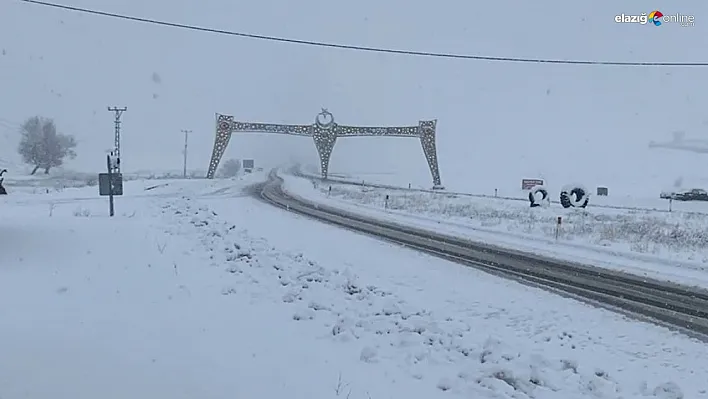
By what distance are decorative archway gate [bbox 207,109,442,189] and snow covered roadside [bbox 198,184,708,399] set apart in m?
52.3

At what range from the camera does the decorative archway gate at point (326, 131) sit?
68.4m

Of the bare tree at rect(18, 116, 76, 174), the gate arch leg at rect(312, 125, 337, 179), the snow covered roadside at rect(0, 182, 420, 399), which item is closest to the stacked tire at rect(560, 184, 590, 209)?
the snow covered roadside at rect(0, 182, 420, 399)

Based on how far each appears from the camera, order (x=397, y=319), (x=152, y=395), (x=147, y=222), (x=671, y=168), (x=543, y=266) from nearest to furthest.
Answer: (x=152, y=395) < (x=397, y=319) < (x=543, y=266) < (x=147, y=222) < (x=671, y=168)

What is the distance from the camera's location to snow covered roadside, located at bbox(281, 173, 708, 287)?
53.8 ft

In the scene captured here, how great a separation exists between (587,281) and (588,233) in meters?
10.4

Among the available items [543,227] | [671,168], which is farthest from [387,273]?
[671,168]

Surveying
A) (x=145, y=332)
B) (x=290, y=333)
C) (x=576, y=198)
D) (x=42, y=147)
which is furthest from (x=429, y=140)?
(x=42, y=147)

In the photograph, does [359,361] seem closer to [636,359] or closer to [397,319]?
[397,319]

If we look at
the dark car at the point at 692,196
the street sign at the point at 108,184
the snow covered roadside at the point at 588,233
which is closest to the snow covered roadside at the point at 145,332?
the street sign at the point at 108,184

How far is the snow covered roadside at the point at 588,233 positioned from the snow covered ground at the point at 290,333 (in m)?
5.37

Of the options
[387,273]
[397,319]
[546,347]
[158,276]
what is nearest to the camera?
[546,347]

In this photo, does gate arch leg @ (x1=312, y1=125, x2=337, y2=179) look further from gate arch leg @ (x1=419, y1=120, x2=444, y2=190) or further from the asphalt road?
the asphalt road

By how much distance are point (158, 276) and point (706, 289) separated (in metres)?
11.4

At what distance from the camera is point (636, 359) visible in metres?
7.97
